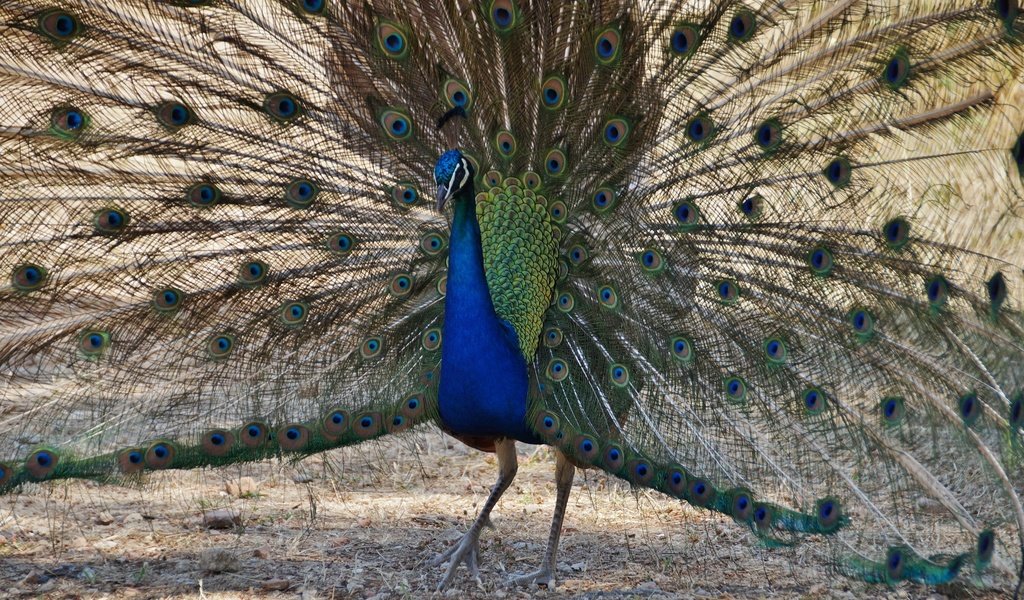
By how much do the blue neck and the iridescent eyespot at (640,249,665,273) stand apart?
58 centimetres

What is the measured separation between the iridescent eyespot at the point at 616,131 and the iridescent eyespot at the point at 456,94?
1.78 feet

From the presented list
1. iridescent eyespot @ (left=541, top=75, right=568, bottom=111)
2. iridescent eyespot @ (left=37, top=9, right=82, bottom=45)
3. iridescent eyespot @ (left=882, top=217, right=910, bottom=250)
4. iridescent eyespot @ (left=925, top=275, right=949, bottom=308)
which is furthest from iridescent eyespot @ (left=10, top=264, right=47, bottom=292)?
iridescent eyespot @ (left=925, top=275, right=949, bottom=308)

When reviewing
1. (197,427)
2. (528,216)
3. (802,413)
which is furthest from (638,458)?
(197,427)

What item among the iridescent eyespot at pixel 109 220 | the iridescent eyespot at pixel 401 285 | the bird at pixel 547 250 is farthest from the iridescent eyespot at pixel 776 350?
the iridescent eyespot at pixel 109 220

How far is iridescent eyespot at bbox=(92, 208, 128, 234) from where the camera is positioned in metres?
3.97

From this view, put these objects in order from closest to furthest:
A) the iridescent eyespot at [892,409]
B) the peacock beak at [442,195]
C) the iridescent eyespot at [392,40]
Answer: the peacock beak at [442,195], the iridescent eyespot at [892,409], the iridescent eyespot at [392,40]

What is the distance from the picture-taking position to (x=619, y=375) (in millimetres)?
4004

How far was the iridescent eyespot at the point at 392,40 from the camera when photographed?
3.95 meters

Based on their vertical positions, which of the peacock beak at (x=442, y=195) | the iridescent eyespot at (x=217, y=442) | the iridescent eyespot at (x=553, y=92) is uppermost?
the iridescent eyespot at (x=553, y=92)

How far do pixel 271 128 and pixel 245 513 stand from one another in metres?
2.07

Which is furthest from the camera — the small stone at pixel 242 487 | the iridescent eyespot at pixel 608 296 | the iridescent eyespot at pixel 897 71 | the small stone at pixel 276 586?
the small stone at pixel 242 487

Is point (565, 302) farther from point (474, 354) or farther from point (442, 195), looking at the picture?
point (442, 195)

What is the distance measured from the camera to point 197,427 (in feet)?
13.1

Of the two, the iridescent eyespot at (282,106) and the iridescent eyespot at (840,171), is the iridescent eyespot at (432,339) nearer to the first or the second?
the iridescent eyespot at (282,106)
